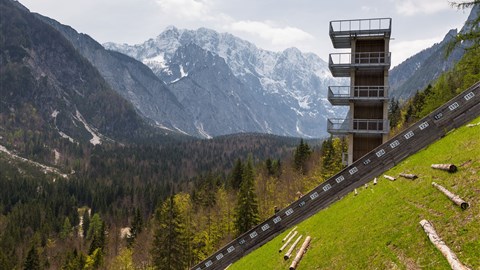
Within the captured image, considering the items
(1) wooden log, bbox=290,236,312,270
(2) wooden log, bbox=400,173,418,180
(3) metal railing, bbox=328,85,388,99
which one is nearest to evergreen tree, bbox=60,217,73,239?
(3) metal railing, bbox=328,85,388,99

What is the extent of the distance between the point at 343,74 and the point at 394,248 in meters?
33.6

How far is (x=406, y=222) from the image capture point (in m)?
15.3

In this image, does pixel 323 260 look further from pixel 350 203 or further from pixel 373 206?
pixel 350 203

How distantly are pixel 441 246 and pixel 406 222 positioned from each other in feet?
9.76

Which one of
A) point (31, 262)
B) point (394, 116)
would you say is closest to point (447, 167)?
point (31, 262)

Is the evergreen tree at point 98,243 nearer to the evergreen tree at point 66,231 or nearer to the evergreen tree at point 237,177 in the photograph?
the evergreen tree at point 237,177

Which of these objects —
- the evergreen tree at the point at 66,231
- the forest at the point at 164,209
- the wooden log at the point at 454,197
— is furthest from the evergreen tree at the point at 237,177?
the wooden log at the point at 454,197

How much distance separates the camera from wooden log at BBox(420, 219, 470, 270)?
36.6ft

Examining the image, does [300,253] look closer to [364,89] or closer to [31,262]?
[364,89]

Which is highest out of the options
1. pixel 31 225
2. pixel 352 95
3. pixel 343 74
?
pixel 31 225

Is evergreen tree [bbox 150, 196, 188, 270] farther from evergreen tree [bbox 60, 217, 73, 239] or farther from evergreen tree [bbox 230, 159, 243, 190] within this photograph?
evergreen tree [bbox 60, 217, 73, 239]

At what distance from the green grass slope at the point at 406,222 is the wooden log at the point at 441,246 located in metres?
0.17

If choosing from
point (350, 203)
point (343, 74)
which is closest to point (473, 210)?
point (350, 203)

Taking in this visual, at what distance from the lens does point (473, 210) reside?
1332cm
